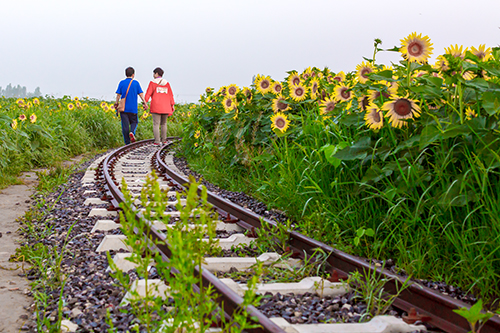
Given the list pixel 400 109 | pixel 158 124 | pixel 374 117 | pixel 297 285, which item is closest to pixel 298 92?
pixel 374 117

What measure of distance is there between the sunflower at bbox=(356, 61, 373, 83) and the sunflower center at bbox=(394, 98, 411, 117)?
37.8 inches

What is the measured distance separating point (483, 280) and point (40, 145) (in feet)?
29.1

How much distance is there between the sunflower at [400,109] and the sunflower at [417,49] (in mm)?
356

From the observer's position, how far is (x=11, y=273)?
3457 millimetres

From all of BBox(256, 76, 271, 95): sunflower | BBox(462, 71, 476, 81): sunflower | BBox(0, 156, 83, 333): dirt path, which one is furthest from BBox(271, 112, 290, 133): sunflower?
BBox(0, 156, 83, 333): dirt path

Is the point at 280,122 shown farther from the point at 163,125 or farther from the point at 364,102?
the point at 163,125

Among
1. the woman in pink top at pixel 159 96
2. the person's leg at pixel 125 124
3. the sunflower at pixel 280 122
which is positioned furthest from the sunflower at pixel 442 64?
the person's leg at pixel 125 124

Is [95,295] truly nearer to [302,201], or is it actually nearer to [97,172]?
[302,201]

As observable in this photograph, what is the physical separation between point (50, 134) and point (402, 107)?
8.29m

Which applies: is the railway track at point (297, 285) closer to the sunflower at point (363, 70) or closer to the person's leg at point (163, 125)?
the sunflower at point (363, 70)

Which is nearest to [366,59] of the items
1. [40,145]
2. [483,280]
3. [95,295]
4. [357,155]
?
[357,155]

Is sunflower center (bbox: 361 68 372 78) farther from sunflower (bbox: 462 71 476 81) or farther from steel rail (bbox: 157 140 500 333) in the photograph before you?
steel rail (bbox: 157 140 500 333)

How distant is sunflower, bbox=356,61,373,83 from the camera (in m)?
4.29

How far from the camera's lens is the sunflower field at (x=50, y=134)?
26.2 ft
